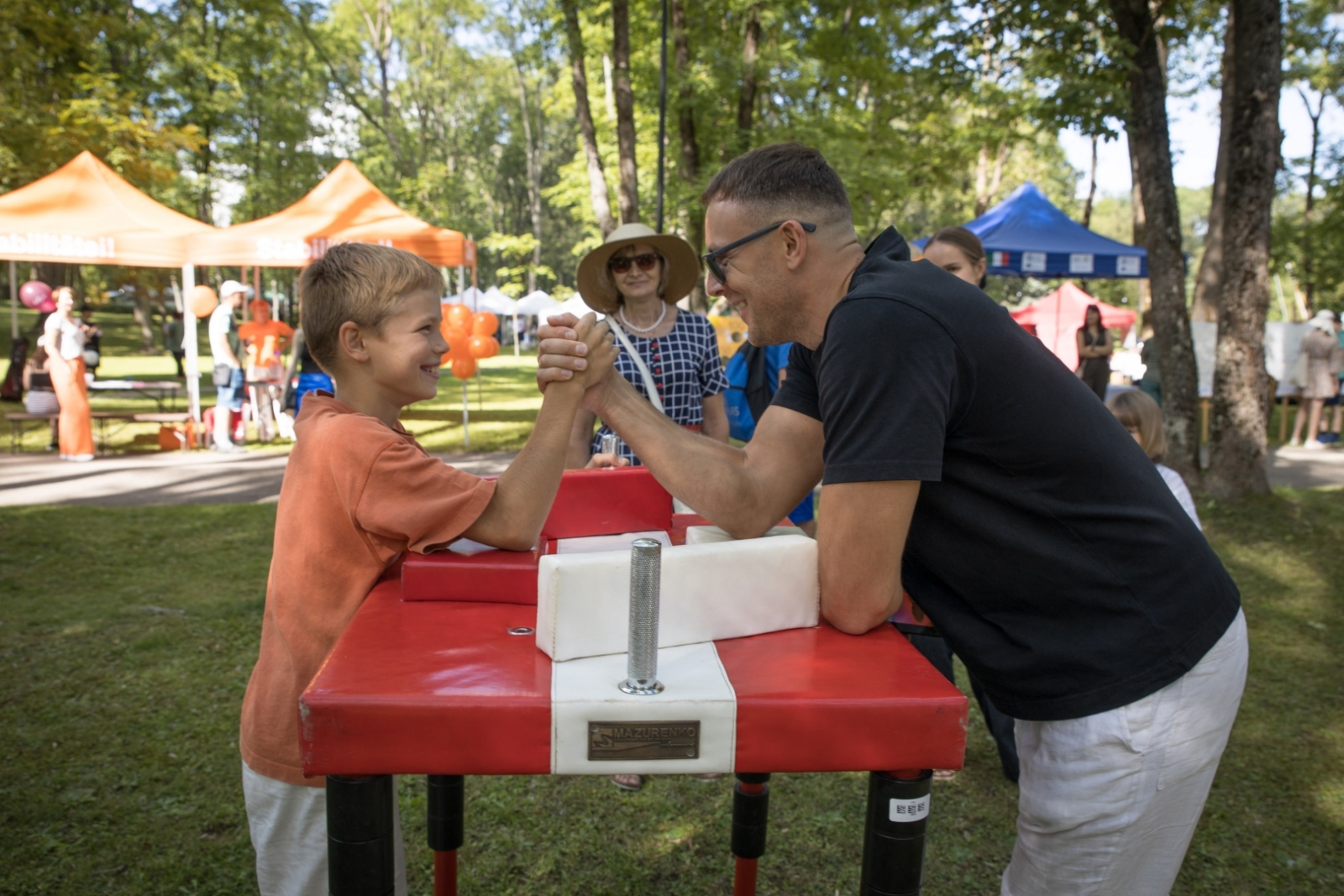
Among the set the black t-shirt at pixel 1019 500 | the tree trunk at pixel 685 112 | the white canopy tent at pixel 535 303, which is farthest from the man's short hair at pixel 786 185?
the white canopy tent at pixel 535 303

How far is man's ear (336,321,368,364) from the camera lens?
1.88 meters

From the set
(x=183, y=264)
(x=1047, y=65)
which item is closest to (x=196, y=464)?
(x=183, y=264)

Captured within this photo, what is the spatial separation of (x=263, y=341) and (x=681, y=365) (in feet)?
32.8

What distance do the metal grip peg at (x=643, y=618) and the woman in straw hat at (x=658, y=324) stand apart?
249cm

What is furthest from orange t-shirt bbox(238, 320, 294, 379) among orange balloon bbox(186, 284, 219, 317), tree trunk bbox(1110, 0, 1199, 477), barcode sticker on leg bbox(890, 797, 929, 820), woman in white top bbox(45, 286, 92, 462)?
barcode sticker on leg bbox(890, 797, 929, 820)

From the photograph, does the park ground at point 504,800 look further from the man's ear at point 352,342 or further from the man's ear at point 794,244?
the man's ear at point 794,244

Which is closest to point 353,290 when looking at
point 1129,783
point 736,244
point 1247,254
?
point 736,244

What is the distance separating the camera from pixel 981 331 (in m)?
1.48

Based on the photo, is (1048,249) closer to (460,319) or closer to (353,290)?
(460,319)

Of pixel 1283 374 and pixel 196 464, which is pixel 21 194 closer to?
pixel 196 464

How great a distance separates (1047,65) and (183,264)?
9.64 m

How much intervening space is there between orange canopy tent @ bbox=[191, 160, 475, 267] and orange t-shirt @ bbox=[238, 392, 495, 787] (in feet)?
32.6

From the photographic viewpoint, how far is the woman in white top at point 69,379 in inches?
402

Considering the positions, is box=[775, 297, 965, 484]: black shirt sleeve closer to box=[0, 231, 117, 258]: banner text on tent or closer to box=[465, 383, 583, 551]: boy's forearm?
box=[465, 383, 583, 551]: boy's forearm
